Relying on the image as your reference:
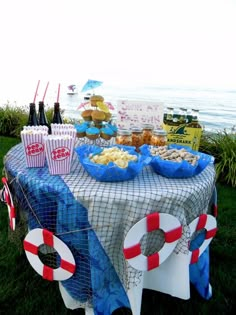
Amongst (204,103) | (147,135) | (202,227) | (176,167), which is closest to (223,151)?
(147,135)

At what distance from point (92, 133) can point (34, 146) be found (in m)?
0.50

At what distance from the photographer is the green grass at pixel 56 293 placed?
1.56 metres

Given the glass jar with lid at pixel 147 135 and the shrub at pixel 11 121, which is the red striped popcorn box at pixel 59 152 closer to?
the glass jar with lid at pixel 147 135

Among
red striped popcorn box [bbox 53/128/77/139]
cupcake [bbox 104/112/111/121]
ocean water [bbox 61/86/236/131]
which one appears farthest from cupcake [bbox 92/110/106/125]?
ocean water [bbox 61/86/236/131]

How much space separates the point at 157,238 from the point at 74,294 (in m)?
0.45

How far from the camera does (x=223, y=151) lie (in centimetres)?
364

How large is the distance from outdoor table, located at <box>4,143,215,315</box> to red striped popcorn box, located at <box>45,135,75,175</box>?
0.03 m

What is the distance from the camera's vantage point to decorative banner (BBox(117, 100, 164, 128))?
6.07 ft

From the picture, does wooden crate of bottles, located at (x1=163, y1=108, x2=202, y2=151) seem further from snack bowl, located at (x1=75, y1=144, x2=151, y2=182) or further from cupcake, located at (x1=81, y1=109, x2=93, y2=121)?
snack bowl, located at (x1=75, y1=144, x2=151, y2=182)

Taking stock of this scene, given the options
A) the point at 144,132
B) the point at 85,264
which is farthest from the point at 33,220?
the point at 144,132

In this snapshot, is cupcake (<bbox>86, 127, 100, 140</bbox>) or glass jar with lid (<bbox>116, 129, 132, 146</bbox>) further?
cupcake (<bbox>86, 127, 100, 140</bbox>)

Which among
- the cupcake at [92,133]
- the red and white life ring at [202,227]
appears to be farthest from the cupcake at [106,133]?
the red and white life ring at [202,227]

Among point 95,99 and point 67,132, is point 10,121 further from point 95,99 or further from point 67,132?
point 67,132

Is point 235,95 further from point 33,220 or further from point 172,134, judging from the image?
point 33,220
